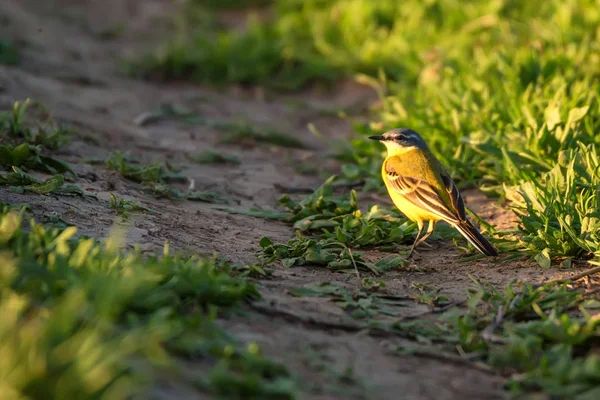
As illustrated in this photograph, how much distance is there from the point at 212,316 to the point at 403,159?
9.32 feet

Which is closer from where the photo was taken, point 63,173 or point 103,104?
point 63,173

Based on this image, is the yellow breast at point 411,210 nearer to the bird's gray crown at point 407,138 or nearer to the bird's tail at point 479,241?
the bird's tail at point 479,241

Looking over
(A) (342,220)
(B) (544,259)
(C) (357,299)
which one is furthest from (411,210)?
(C) (357,299)

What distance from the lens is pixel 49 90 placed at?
27.0 ft

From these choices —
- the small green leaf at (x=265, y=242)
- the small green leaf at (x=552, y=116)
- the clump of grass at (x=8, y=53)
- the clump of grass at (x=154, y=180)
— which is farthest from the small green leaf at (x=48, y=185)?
the clump of grass at (x=8, y=53)

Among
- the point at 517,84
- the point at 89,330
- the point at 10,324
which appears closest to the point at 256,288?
the point at 89,330

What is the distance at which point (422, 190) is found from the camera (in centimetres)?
554

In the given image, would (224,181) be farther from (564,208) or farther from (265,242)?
(564,208)

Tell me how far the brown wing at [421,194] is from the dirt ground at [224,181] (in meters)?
0.35

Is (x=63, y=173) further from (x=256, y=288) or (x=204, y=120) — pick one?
(x=204, y=120)

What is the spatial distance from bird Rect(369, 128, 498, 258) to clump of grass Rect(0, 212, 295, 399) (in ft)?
5.91

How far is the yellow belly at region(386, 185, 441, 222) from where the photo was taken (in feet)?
17.9

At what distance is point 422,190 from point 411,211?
0.57 ft

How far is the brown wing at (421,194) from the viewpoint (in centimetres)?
527
